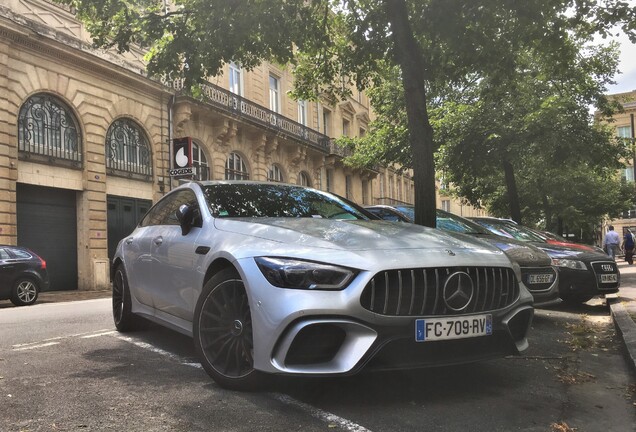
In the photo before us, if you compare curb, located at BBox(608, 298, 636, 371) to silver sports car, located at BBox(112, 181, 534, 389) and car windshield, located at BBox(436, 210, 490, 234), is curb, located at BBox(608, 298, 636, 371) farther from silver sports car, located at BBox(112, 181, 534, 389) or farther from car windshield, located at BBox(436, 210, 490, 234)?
car windshield, located at BBox(436, 210, 490, 234)

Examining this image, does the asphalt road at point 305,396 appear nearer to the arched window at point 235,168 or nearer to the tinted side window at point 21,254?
the tinted side window at point 21,254

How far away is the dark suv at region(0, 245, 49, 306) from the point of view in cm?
1179

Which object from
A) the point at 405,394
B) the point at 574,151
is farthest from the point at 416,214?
the point at 574,151

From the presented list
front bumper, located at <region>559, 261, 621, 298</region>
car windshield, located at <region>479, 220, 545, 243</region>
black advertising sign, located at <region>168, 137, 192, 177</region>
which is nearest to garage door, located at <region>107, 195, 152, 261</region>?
black advertising sign, located at <region>168, 137, 192, 177</region>

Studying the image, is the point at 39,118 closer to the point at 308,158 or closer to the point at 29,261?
the point at 29,261

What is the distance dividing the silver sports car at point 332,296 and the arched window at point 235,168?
2063 centimetres

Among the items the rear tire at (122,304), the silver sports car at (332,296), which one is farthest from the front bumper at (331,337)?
the rear tire at (122,304)

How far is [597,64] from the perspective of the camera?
52.2ft

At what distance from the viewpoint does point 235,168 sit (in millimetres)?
25359

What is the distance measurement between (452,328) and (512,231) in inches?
261

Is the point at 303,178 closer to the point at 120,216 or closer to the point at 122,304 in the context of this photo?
the point at 120,216

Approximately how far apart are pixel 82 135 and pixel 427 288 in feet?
55.5

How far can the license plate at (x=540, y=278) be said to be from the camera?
649 cm

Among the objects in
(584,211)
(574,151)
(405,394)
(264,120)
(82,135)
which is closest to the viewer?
(405,394)
